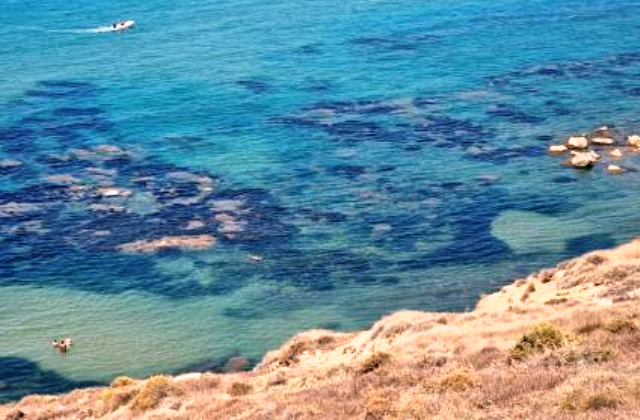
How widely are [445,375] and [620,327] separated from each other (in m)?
6.51

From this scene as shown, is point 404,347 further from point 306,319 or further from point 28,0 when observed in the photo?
point 28,0

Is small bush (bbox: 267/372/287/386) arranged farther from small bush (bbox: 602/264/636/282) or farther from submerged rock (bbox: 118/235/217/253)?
submerged rock (bbox: 118/235/217/253)

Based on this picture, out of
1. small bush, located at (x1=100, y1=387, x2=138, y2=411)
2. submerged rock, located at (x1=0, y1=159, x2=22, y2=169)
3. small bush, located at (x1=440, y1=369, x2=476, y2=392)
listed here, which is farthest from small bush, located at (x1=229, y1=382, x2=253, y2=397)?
submerged rock, located at (x1=0, y1=159, x2=22, y2=169)

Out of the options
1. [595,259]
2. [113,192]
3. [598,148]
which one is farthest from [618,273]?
[113,192]

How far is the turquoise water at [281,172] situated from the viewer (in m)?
57.2

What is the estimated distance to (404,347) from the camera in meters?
36.9

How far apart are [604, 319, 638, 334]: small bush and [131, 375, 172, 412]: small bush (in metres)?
16.1

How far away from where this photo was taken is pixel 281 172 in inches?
3113

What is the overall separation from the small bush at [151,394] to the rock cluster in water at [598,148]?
49.1 metres

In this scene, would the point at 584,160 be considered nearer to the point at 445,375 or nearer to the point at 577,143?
the point at 577,143

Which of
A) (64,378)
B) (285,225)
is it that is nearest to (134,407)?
(64,378)

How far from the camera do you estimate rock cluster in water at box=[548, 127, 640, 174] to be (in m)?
77.2

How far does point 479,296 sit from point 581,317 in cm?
2206

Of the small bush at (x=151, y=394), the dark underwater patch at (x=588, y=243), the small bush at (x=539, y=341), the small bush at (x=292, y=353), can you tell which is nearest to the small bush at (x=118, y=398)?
the small bush at (x=151, y=394)
